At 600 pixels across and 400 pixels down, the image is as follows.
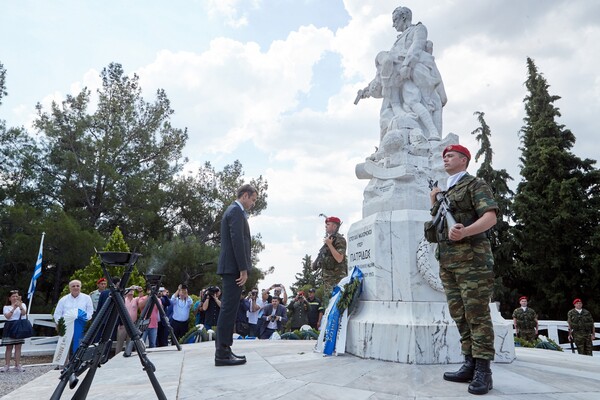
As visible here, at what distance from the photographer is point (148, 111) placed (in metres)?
26.2

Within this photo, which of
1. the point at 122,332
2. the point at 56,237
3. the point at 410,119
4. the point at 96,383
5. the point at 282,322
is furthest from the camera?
the point at 56,237

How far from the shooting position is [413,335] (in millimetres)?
4102

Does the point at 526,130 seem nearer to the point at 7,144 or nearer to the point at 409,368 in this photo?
the point at 409,368

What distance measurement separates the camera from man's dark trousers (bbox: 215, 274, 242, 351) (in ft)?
13.5

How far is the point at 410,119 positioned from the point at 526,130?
20.9 m

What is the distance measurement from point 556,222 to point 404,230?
1849 centimetres

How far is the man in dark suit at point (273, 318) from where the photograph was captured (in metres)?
9.76

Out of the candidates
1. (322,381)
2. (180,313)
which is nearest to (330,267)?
(322,381)

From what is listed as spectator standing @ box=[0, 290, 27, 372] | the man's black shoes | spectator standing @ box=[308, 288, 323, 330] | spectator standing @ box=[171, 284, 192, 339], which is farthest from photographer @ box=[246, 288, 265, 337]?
the man's black shoes

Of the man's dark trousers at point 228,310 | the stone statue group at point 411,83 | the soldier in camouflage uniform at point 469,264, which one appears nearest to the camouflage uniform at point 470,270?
the soldier in camouflage uniform at point 469,264

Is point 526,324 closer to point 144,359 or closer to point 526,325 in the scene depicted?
point 526,325

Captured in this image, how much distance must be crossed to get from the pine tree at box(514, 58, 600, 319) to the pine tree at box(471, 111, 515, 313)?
0.70 m

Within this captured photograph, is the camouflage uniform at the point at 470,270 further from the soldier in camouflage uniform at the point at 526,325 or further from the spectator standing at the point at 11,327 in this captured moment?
the soldier in camouflage uniform at the point at 526,325

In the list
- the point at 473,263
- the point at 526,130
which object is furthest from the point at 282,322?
the point at 526,130
